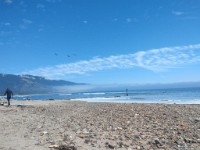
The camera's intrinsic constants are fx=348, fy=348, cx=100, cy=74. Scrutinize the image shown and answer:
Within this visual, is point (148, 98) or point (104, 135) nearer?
point (104, 135)

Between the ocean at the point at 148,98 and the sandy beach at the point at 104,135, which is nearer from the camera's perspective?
the sandy beach at the point at 104,135

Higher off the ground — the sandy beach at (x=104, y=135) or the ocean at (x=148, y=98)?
the ocean at (x=148, y=98)

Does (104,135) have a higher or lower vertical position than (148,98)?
lower

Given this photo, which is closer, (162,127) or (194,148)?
(194,148)

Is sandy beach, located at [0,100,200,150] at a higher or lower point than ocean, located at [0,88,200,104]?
lower

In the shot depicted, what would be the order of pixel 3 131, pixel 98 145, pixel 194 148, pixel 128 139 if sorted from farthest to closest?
1. pixel 3 131
2. pixel 128 139
3. pixel 98 145
4. pixel 194 148

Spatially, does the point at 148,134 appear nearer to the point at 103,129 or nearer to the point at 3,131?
the point at 103,129

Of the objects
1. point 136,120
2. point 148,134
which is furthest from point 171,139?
point 136,120

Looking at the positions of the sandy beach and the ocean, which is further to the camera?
the ocean

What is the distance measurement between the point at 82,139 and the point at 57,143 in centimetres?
122

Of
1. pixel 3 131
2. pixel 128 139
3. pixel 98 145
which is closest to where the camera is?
pixel 98 145

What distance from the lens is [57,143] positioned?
509 inches

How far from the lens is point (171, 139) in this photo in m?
13.4

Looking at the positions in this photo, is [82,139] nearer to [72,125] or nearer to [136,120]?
[72,125]
